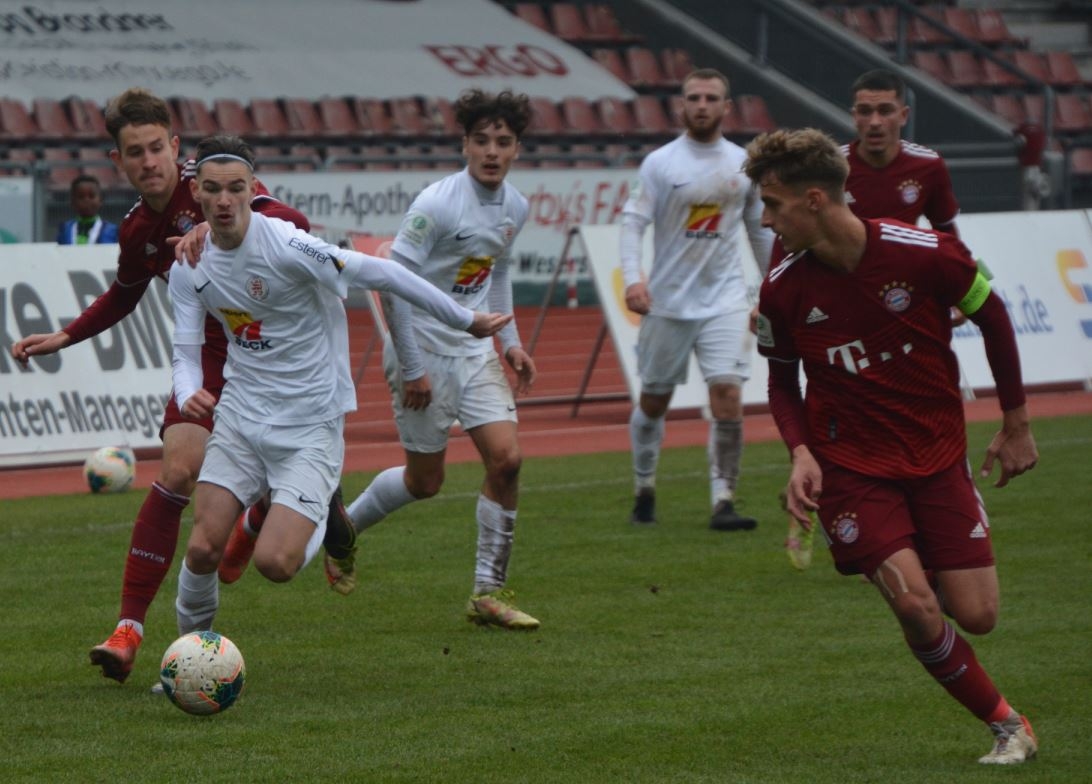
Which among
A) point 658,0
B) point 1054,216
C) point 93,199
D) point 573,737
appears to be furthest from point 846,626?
point 658,0

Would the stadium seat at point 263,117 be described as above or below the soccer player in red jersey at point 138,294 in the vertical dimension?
below

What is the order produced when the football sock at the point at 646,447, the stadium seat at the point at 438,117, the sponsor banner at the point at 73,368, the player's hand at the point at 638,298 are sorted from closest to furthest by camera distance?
1. the player's hand at the point at 638,298
2. the football sock at the point at 646,447
3. the sponsor banner at the point at 73,368
4. the stadium seat at the point at 438,117

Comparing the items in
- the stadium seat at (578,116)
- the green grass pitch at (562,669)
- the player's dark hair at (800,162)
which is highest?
the player's dark hair at (800,162)

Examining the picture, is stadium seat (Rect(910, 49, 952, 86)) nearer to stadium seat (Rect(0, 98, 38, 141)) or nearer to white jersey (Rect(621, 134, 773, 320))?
stadium seat (Rect(0, 98, 38, 141))

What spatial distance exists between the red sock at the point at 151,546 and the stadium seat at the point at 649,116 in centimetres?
1862

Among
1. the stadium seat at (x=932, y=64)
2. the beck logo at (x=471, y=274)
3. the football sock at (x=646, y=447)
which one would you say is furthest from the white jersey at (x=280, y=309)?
the stadium seat at (x=932, y=64)

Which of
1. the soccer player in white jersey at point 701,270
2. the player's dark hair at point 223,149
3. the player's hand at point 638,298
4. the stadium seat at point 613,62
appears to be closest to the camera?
the player's dark hair at point 223,149

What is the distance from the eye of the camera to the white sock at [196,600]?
6.36m

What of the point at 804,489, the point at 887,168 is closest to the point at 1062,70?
the point at 887,168

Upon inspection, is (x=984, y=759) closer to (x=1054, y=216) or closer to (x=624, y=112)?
(x=1054, y=216)

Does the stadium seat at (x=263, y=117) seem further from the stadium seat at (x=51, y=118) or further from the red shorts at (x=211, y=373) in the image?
the red shorts at (x=211, y=373)

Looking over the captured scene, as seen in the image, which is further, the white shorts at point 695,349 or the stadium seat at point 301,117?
the stadium seat at point 301,117

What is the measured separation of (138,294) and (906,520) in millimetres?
3339

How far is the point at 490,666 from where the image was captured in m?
6.80
